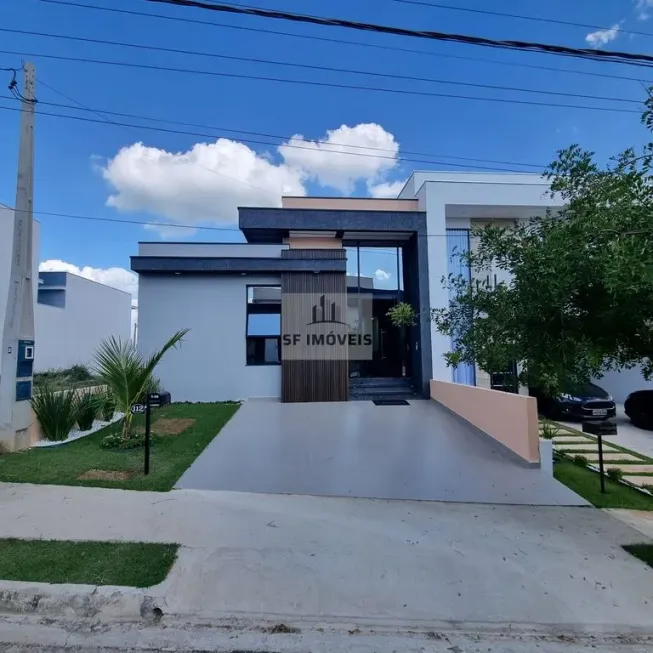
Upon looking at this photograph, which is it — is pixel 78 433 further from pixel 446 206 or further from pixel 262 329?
pixel 446 206

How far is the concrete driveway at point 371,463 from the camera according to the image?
4.80 metres

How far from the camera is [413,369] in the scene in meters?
12.6

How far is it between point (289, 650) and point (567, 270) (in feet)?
10.3

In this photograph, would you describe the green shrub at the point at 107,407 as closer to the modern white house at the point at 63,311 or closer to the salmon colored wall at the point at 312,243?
the salmon colored wall at the point at 312,243

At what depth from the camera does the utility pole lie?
6152 millimetres

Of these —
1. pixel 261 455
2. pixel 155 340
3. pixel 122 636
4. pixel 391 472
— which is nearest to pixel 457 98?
pixel 391 472

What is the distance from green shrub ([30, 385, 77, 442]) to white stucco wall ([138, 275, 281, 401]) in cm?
463

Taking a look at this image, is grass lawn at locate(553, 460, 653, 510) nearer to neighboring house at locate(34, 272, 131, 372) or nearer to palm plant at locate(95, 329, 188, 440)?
palm plant at locate(95, 329, 188, 440)

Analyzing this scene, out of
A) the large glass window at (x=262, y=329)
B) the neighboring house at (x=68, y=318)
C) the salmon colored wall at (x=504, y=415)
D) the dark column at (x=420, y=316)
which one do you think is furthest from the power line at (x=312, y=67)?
the neighboring house at (x=68, y=318)

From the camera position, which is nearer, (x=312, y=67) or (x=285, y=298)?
(x=312, y=67)

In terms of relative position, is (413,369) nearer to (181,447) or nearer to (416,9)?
(181,447)

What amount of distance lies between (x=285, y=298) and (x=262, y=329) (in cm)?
124

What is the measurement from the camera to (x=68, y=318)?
2236 cm

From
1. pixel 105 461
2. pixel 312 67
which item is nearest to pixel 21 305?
pixel 105 461
